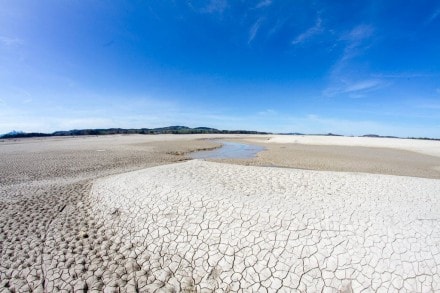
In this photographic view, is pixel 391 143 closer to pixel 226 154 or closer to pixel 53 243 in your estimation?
pixel 226 154

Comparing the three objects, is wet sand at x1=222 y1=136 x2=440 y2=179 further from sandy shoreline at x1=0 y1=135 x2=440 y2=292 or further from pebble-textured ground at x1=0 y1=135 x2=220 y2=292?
pebble-textured ground at x1=0 y1=135 x2=220 y2=292

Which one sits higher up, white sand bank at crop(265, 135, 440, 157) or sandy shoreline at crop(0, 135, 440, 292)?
white sand bank at crop(265, 135, 440, 157)

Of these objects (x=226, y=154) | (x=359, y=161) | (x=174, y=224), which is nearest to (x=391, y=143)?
(x=359, y=161)

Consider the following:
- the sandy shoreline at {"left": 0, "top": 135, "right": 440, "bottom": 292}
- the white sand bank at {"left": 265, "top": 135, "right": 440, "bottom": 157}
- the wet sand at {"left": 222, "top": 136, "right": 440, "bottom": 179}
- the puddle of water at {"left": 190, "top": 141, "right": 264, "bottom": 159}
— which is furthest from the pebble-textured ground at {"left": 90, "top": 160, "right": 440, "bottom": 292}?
the white sand bank at {"left": 265, "top": 135, "right": 440, "bottom": 157}

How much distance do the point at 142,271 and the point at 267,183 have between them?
238 inches

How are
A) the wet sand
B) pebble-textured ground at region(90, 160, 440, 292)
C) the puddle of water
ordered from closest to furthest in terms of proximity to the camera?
pebble-textured ground at region(90, 160, 440, 292), the wet sand, the puddle of water

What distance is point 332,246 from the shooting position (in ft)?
18.5

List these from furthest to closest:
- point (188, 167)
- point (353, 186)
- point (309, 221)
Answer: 1. point (188, 167)
2. point (353, 186)
3. point (309, 221)


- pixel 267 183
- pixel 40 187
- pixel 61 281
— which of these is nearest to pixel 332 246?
pixel 267 183

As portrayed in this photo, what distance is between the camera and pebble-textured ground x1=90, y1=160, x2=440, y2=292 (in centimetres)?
502

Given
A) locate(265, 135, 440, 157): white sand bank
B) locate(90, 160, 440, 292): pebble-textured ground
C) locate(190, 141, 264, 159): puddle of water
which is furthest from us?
locate(265, 135, 440, 157): white sand bank

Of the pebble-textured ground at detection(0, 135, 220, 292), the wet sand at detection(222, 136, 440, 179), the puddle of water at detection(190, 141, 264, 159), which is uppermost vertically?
the wet sand at detection(222, 136, 440, 179)

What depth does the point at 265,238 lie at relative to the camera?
19.9 ft

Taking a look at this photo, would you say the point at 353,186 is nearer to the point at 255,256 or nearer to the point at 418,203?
the point at 418,203
